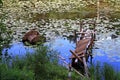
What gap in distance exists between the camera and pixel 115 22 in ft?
70.6

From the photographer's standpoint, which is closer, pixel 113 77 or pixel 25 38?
pixel 113 77

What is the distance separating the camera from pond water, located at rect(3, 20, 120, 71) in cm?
1360

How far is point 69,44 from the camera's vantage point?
16.1 metres

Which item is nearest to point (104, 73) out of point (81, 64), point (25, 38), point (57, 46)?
point (81, 64)

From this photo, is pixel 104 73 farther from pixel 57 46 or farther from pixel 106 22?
pixel 106 22

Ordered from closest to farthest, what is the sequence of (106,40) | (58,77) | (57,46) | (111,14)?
(58,77)
(57,46)
(106,40)
(111,14)

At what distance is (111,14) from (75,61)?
13524 mm

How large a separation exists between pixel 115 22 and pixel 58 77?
13221 millimetres

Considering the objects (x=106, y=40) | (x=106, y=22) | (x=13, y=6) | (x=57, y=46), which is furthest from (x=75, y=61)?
(x=13, y=6)

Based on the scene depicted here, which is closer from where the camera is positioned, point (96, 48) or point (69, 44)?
point (96, 48)

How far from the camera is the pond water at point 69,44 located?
13595 millimetres

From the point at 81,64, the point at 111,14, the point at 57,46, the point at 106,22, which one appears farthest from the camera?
the point at 111,14

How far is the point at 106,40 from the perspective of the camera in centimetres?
1656

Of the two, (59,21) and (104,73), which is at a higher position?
(104,73)
